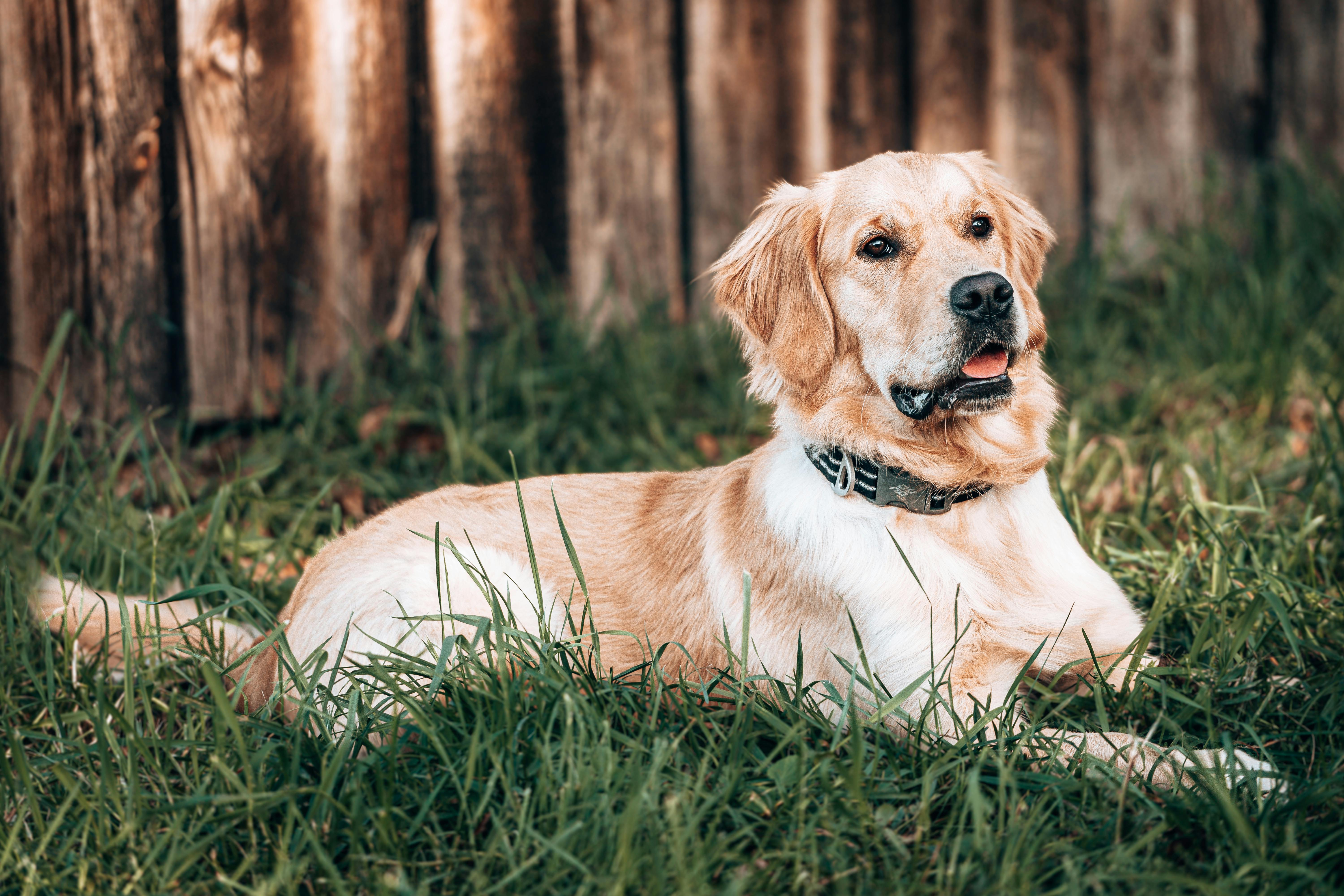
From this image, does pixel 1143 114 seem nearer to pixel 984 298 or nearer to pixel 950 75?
pixel 950 75

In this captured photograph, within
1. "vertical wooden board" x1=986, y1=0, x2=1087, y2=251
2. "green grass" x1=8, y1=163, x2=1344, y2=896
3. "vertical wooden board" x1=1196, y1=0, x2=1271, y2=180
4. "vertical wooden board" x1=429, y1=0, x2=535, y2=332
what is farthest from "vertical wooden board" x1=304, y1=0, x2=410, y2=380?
"vertical wooden board" x1=1196, y1=0, x2=1271, y2=180

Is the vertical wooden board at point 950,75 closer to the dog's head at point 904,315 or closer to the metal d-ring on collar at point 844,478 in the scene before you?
the dog's head at point 904,315

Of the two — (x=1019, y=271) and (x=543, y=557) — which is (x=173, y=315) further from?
(x=1019, y=271)

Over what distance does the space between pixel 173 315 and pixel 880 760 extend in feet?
8.95

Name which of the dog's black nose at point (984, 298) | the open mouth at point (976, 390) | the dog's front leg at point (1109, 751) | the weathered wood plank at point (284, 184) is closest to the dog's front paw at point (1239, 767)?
the dog's front leg at point (1109, 751)

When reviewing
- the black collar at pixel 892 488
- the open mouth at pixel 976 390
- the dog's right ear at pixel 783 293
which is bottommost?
the black collar at pixel 892 488

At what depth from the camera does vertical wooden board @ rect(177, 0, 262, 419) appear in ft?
10.9

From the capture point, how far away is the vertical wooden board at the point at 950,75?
4.33 m

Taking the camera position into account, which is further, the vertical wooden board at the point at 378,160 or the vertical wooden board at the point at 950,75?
the vertical wooden board at the point at 950,75

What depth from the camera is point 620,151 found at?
400 centimetres

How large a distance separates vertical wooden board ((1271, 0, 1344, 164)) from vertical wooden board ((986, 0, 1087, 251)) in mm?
963

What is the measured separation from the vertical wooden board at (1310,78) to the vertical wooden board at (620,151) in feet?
9.28

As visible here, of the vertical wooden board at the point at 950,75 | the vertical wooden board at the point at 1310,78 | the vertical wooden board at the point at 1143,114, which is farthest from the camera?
the vertical wooden board at the point at 1310,78

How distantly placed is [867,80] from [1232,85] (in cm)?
177
